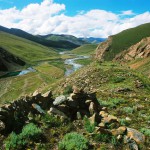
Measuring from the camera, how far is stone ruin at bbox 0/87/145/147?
12.7m

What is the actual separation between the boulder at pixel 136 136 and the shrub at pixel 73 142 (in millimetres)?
2128

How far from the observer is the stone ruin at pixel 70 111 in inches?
501

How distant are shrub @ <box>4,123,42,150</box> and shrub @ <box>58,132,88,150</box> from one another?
1156mm

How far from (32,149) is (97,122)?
351cm

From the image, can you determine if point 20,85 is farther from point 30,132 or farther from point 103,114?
point 30,132

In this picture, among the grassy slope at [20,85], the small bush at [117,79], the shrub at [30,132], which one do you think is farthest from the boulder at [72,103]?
the grassy slope at [20,85]

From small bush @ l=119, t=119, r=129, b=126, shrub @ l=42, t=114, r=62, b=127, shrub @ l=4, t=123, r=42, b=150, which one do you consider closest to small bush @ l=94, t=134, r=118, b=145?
shrub @ l=42, t=114, r=62, b=127

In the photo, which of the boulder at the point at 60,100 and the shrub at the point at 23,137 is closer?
the shrub at the point at 23,137

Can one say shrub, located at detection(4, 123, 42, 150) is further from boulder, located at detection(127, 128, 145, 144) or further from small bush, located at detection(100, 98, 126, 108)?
small bush, located at detection(100, 98, 126, 108)

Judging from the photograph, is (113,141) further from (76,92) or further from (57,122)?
(76,92)

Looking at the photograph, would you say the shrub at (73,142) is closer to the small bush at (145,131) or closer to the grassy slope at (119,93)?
the small bush at (145,131)


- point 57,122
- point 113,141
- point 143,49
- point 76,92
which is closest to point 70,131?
point 57,122

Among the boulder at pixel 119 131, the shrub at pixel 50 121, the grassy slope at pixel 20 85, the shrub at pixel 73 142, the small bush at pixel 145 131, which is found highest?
the shrub at pixel 50 121

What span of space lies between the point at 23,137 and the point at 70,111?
3761mm
